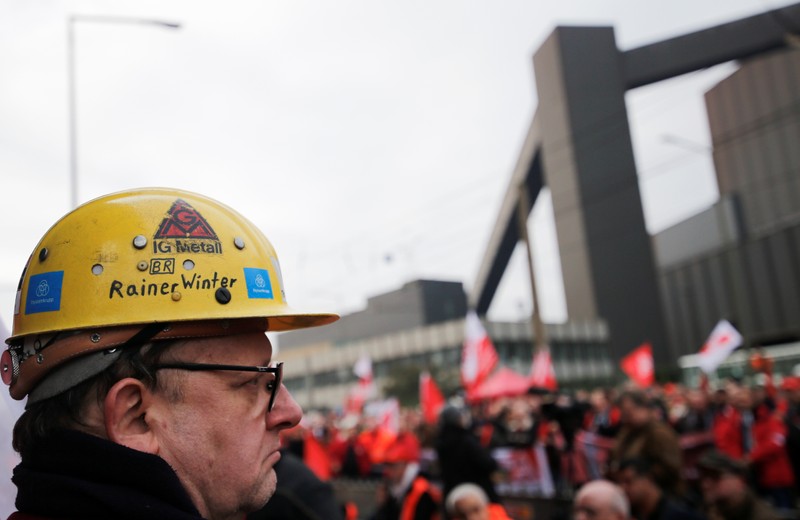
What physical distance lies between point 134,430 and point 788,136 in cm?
4769

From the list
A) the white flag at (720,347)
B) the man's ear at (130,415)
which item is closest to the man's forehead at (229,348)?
the man's ear at (130,415)

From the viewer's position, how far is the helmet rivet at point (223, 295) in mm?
1474

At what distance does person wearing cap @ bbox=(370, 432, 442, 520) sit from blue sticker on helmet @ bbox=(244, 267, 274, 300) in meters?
5.92

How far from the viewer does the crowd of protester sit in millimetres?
5574

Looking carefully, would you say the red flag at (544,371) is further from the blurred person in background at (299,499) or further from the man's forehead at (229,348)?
the man's forehead at (229,348)

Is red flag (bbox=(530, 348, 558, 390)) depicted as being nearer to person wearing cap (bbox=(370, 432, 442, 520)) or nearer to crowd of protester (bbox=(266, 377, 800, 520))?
crowd of protester (bbox=(266, 377, 800, 520))

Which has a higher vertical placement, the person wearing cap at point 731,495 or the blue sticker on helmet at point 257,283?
the blue sticker on helmet at point 257,283

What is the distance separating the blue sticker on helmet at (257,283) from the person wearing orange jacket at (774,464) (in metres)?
8.57

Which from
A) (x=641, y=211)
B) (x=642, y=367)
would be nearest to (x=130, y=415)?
(x=642, y=367)

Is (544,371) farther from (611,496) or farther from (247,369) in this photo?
(247,369)

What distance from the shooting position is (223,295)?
1479mm

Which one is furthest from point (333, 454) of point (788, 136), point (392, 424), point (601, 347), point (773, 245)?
point (601, 347)

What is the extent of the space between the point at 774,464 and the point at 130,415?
354 inches

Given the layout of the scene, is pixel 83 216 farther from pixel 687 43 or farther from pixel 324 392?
pixel 324 392
